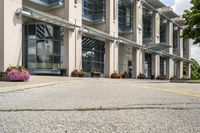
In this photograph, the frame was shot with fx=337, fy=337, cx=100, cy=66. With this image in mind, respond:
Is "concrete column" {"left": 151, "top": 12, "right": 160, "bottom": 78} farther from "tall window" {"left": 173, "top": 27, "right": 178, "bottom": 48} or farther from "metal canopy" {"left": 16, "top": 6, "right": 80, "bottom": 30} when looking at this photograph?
"metal canopy" {"left": 16, "top": 6, "right": 80, "bottom": 30}

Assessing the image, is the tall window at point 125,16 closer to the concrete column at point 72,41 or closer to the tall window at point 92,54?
the tall window at point 92,54

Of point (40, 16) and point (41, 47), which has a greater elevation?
point (40, 16)

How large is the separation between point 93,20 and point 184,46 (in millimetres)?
49033

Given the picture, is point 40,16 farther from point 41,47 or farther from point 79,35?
point 79,35

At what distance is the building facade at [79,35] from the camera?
2606 cm

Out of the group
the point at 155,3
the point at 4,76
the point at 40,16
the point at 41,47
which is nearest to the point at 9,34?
the point at 4,76

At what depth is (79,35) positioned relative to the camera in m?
Result: 35.4

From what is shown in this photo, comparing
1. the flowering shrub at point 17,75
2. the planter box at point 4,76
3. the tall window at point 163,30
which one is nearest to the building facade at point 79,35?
the tall window at point 163,30

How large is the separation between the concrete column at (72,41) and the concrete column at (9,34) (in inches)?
308

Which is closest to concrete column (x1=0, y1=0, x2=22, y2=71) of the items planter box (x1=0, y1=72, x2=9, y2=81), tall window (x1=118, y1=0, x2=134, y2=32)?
planter box (x1=0, y1=72, x2=9, y2=81)

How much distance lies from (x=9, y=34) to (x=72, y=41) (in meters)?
9.72

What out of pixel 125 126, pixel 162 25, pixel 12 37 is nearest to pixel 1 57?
pixel 12 37

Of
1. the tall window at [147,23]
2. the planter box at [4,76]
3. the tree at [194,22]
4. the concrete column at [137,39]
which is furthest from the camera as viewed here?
→ the tall window at [147,23]

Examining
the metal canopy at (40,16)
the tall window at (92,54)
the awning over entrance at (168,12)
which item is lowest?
the tall window at (92,54)
